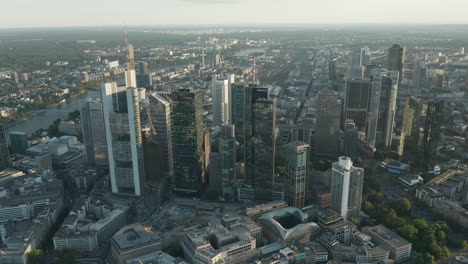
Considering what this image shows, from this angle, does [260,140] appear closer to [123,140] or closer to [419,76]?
[123,140]

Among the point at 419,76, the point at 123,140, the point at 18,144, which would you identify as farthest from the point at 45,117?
the point at 419,76

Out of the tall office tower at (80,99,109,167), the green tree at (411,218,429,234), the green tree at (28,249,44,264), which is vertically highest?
the tall office tower at (80,99,109,167)

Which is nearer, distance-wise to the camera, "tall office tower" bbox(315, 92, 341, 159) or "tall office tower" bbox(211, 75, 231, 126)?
"tall office tower" bbox(315, 92, 341, 159)

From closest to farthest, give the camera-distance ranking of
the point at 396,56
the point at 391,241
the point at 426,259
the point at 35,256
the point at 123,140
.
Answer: the point at 426,259
the point at 35,256
the point at 391,241
the point at 123,140
the point at 396,56

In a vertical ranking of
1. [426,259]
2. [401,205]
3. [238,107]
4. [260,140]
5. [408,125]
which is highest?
[238,107]

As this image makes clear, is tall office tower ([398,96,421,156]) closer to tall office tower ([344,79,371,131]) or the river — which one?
tall office tower ([344,79,371,131])

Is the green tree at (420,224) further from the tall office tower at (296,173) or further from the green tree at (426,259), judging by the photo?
the tall office tower at (296,173)

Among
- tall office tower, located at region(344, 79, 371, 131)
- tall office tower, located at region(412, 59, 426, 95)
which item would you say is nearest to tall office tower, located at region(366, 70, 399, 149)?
tall office tower, located at region(344, 79, 371, 131)

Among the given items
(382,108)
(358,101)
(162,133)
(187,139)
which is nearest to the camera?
(187,139)
